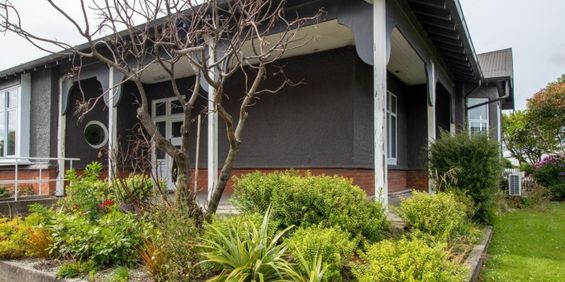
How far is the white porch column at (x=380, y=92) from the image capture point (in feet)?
19.5

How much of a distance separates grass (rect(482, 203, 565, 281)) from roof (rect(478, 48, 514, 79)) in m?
6.86

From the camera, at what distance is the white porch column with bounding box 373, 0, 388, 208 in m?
5.95

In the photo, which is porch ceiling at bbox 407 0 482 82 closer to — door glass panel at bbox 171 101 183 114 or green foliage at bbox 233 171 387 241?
green foliage at bbox 233 171 387 241

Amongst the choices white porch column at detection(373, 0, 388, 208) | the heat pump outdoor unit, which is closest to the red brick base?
white porch column at detection(373, 0, 388, 208)

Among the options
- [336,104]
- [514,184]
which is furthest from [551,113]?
[336,104]

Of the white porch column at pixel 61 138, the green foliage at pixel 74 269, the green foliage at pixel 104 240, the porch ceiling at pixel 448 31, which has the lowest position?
the green foliage at pixel 74 269

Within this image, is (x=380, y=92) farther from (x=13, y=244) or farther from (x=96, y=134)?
(x=96, y=134)

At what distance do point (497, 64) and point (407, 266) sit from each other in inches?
594

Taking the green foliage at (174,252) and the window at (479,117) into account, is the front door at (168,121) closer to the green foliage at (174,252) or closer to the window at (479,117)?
the green foliage at (174,252)

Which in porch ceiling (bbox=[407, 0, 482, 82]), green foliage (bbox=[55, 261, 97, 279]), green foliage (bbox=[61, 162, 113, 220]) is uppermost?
porch ceiling (bbox=[407, 0, 482, 82])

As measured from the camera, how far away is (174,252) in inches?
141

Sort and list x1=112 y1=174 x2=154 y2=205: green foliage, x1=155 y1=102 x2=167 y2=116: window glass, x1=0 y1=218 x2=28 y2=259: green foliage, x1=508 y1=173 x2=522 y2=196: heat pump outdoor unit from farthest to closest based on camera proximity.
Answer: x1=155 y1=102 x2=167 y2=116: window glass, x1=508 y1=173 x2=522 y2=196: heat pump outdoor unit, x1=112 y1=174 x2=154 y2=205: green foliage, x1=0 y1=218 x2=28 y2=259: green foliage

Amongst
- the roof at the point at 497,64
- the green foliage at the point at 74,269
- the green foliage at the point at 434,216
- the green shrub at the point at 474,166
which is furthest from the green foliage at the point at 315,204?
the roof at the point at 497,64

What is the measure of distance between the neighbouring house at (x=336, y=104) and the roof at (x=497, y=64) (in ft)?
1.01
